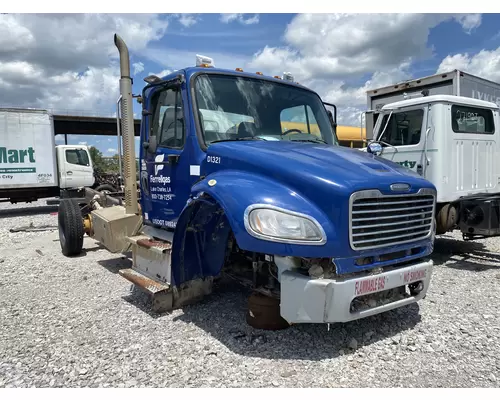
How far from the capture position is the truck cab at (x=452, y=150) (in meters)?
6.37

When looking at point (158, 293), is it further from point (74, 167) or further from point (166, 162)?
point (74, 167)

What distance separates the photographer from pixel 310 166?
334 centimetres

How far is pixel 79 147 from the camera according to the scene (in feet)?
55.1

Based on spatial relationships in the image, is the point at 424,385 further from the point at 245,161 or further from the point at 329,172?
the point at 245,161

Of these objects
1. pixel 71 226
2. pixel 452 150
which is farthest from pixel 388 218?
pixel 71 226

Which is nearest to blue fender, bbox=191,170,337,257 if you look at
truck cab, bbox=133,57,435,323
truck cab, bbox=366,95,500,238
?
truck cab, bbox=133,57,435,323

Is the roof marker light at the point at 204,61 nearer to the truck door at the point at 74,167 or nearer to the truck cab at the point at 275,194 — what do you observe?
the truck cab at the point at 275,194

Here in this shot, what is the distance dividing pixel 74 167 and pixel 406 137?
1344 centimetres

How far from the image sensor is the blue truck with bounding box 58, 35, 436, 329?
3.09 meters

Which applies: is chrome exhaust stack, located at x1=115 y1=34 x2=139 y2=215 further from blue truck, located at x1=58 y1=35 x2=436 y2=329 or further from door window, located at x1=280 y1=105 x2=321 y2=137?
door window, located at x1=280 y1=105 x2=321 y2=137

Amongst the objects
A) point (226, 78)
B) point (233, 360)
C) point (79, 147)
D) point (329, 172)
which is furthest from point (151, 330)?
point (79, 147)

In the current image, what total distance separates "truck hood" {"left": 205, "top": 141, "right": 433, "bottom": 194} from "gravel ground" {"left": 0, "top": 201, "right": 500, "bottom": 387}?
4.55ft

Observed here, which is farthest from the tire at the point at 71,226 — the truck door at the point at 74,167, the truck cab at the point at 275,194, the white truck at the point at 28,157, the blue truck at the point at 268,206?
the truck door at the point at 74,167

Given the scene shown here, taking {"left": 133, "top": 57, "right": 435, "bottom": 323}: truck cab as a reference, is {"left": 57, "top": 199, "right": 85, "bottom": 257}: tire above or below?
below
